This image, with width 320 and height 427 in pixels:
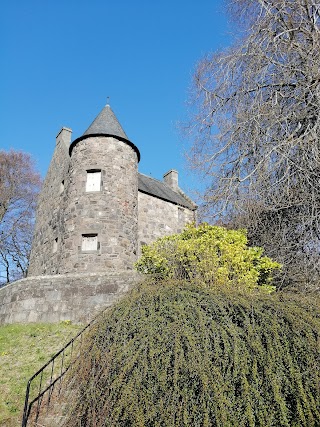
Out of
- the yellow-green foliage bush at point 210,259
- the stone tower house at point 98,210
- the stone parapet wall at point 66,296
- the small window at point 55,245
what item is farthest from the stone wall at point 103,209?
the yellow-green foliage bush at point 210,259

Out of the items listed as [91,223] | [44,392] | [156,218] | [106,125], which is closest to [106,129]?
[106,125]

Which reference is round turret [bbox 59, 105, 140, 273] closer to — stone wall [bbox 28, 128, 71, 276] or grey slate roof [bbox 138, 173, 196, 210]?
stone wall [bbox 28, 128, 71, 276]

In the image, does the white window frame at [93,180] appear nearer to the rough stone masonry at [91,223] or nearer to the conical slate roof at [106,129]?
the rough stone masonry at [91,223]

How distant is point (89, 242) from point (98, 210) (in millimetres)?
1243

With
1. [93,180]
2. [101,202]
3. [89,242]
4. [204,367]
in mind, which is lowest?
[204,367]

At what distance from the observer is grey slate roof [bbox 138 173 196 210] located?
59.0 feet

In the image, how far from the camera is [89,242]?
13.3 meters

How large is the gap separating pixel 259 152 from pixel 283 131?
31.0 inches

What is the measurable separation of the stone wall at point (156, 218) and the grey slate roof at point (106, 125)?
3.22 meters

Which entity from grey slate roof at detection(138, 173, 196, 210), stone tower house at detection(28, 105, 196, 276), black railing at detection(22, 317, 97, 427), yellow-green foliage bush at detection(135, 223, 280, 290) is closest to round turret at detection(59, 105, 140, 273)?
stone tower house at detection(28, 105, 196, 276)

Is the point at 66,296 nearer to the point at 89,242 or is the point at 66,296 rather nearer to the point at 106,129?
the point at 89,242

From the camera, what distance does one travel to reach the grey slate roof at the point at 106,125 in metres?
15.0

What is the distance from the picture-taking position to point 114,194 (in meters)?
14.1

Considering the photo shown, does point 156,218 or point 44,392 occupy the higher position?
point 156,218
